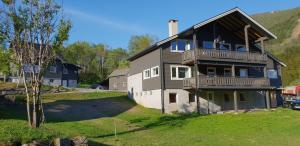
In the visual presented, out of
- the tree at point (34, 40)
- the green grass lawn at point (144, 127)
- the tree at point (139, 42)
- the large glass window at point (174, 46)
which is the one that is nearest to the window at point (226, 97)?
the large glass window at point (174, 46)

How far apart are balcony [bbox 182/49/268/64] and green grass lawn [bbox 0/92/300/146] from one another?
680 centimetres

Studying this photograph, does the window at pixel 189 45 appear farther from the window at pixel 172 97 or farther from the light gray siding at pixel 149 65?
the window at pixel 172 97

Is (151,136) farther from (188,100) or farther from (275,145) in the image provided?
(188,100)

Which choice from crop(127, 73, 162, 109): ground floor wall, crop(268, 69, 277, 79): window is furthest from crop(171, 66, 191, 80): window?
crop(268, 69, 277, 79): window

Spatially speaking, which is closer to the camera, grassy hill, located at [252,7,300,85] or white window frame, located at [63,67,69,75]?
white window frame, located at [63,67,69,75]

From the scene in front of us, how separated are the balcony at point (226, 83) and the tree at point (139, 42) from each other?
6523cm

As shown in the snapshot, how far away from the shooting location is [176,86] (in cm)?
3462

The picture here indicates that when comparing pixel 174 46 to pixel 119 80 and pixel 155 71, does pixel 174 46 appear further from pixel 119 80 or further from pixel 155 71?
pixel 119 80

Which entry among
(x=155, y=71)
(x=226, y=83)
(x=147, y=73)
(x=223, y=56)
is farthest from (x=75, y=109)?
(x=223, y=56)

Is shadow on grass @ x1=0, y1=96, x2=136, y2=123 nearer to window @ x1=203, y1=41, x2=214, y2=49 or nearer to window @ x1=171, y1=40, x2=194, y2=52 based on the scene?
window @ x1=171, y1=40, x2=194, y2=52

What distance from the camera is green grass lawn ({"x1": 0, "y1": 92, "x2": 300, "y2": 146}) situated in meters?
17.1

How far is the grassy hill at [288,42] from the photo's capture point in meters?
74.9

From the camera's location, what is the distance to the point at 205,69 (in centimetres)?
3684

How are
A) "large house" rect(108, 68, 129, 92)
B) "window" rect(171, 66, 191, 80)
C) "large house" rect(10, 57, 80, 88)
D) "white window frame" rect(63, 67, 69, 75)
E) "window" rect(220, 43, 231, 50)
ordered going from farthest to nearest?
1. "large house" rect(108, 68, 129, 92)
2. "white window frame" rect(63, 67, 69, 75)
3. "large house" rect(10, 57, 80, 88)
4. "window" rect(220, 43, 231, 50)
5. "window" rect(171, 66, 191, 80)
